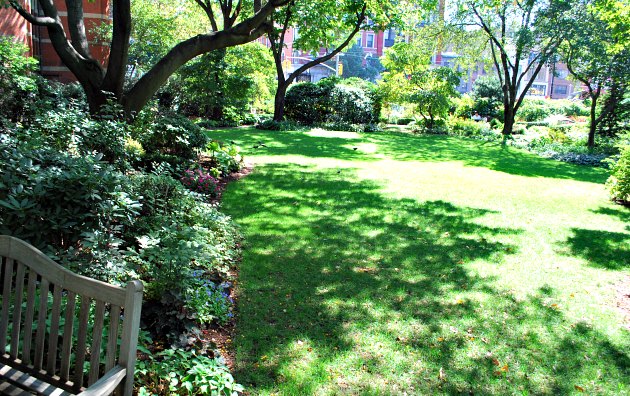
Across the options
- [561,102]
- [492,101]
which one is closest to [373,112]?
[492,101]

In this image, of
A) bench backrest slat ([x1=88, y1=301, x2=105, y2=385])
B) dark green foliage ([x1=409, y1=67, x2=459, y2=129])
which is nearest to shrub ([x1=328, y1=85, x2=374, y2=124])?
dark green foliage ([x1=409, y1=67, x2=459, y2=129])

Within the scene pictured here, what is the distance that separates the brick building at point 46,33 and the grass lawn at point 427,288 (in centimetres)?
994

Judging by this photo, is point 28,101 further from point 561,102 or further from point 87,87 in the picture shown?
point 561,102

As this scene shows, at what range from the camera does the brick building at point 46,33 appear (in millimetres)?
14086

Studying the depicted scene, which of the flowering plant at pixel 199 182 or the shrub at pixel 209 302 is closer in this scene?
the shrub at pixel 209 302

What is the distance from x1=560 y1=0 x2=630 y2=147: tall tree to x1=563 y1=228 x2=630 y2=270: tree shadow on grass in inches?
526

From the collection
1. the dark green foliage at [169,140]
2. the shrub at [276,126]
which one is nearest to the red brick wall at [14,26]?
the dark green foliage at [169,140]

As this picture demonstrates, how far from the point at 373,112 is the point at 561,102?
28.3 m

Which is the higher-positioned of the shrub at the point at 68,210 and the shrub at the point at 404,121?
the shrub at the point at 404,121

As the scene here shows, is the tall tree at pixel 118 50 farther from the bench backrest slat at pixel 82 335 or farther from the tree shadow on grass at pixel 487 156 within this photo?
the tree shadow on grass at pixel 487 156

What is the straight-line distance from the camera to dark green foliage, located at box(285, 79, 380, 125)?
24.3 m

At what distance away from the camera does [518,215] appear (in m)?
7.82

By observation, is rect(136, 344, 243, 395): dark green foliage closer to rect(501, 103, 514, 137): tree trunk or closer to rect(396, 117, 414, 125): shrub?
rect(501, 103, 514, 137): tree trunk

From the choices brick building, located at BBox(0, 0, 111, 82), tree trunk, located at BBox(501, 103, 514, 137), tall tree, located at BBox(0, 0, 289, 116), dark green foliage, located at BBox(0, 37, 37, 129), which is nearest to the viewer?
tall tree, located at BBox(0, 0, 289, 116)
